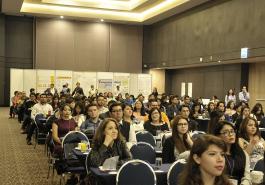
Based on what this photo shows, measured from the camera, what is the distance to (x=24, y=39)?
26.4 m

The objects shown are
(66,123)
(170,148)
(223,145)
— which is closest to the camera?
(223,145)

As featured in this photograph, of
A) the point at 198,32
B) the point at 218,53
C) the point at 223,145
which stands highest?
the point at 198,32

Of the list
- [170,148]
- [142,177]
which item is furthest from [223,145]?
[170,148]

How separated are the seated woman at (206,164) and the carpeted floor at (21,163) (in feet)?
16.6

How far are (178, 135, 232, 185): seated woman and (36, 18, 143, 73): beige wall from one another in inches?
967

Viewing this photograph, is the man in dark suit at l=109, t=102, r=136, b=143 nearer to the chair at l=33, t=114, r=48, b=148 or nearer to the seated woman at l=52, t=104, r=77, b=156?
the seated woman at l=52, t=104, r=77, b=156

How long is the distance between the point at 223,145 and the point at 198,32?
19705 millimetres

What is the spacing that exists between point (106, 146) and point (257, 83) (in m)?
15.3

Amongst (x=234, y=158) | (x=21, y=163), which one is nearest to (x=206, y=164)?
(x=234, y=158)

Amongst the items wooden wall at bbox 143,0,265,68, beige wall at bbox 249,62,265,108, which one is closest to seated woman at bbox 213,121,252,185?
wooden wall at bbox 143,0,265,68

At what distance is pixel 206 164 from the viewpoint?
8.52ft

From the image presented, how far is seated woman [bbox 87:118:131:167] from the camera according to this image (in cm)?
515

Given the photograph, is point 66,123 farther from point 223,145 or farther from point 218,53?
point 218,53

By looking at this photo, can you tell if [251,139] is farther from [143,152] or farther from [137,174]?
[137,174]
